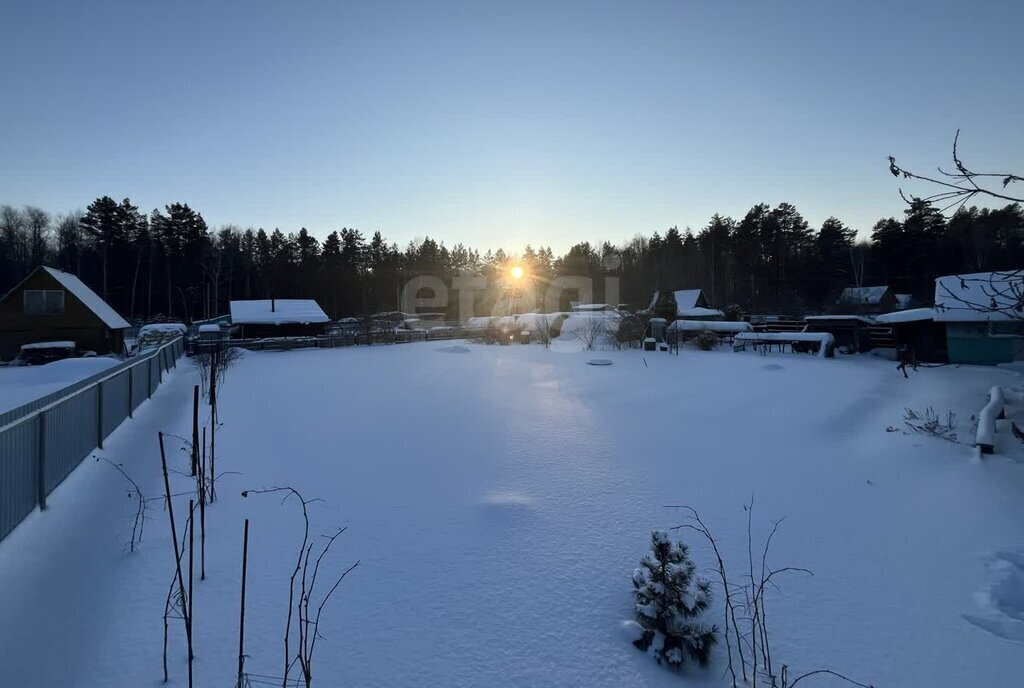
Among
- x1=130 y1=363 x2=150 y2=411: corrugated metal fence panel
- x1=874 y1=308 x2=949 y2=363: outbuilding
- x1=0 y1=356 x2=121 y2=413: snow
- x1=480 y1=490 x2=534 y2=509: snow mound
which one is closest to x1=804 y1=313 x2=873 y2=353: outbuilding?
x1=874 y1=308 x2=949 y2=363: outbuilding

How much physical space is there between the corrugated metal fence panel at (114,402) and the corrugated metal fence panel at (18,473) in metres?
2.90

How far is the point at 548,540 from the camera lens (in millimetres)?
5289

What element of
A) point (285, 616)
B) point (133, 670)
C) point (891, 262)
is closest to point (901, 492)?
→ point (285, 616)

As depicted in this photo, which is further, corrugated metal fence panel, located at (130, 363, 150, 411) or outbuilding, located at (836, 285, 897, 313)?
outbuilding, located at (836, 285, 897, 313)

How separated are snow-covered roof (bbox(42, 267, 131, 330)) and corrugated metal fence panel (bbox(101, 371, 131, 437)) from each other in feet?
64.9

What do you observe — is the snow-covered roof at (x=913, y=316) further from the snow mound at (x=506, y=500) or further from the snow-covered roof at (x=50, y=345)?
the snow-covered roof at (x=50, y=345)

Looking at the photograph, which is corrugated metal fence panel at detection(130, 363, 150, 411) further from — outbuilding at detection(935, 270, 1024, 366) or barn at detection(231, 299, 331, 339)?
outbuilding at detection(935, 270, 1024, 366)

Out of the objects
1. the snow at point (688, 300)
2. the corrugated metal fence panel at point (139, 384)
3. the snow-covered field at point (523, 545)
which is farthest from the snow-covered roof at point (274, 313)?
the snow at point (688, 300)

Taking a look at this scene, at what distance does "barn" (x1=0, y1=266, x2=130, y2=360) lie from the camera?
23562 millimetres

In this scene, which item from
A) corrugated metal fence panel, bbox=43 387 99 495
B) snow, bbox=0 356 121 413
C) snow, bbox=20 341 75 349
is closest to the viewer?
corrugated metal fence panel, bbox=43 387 99 495

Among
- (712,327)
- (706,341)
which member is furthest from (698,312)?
(706,341)

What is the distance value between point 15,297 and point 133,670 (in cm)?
2926

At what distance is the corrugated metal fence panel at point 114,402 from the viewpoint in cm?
792

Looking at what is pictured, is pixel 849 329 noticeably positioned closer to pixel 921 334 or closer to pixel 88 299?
pixel 921 334
